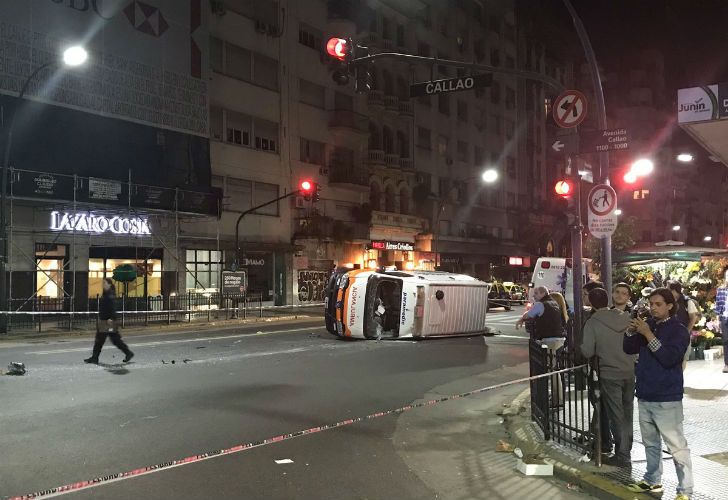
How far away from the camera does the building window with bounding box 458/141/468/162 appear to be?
5516cm

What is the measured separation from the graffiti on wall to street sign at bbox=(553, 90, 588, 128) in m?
29.5

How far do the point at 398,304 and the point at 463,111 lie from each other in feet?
132

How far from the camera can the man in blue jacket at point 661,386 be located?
5172mm

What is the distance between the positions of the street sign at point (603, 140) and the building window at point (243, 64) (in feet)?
88.9

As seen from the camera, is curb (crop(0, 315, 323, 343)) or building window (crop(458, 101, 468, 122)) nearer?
curb (crop(0, 315, 323, 343))

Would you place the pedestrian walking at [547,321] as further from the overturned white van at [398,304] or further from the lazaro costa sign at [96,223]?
the lazaro costa sign at [96,223]

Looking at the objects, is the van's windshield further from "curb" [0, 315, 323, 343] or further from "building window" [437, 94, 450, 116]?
"building window" [437, 94, 450, 116]

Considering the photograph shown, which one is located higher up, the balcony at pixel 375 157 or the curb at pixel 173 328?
the balcony at pixel 375 157

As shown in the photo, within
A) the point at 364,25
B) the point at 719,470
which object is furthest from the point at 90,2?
the point at 719,470

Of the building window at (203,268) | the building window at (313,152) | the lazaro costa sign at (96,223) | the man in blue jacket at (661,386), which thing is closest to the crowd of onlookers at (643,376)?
the man in blue jacket at (661,386)

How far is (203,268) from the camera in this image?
3262 cm

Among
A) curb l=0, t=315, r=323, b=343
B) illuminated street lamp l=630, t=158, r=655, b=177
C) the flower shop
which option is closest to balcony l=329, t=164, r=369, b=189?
curb l=0, t=315, r=323, b=343

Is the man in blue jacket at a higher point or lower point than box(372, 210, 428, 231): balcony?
lower

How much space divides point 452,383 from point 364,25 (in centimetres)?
3594
